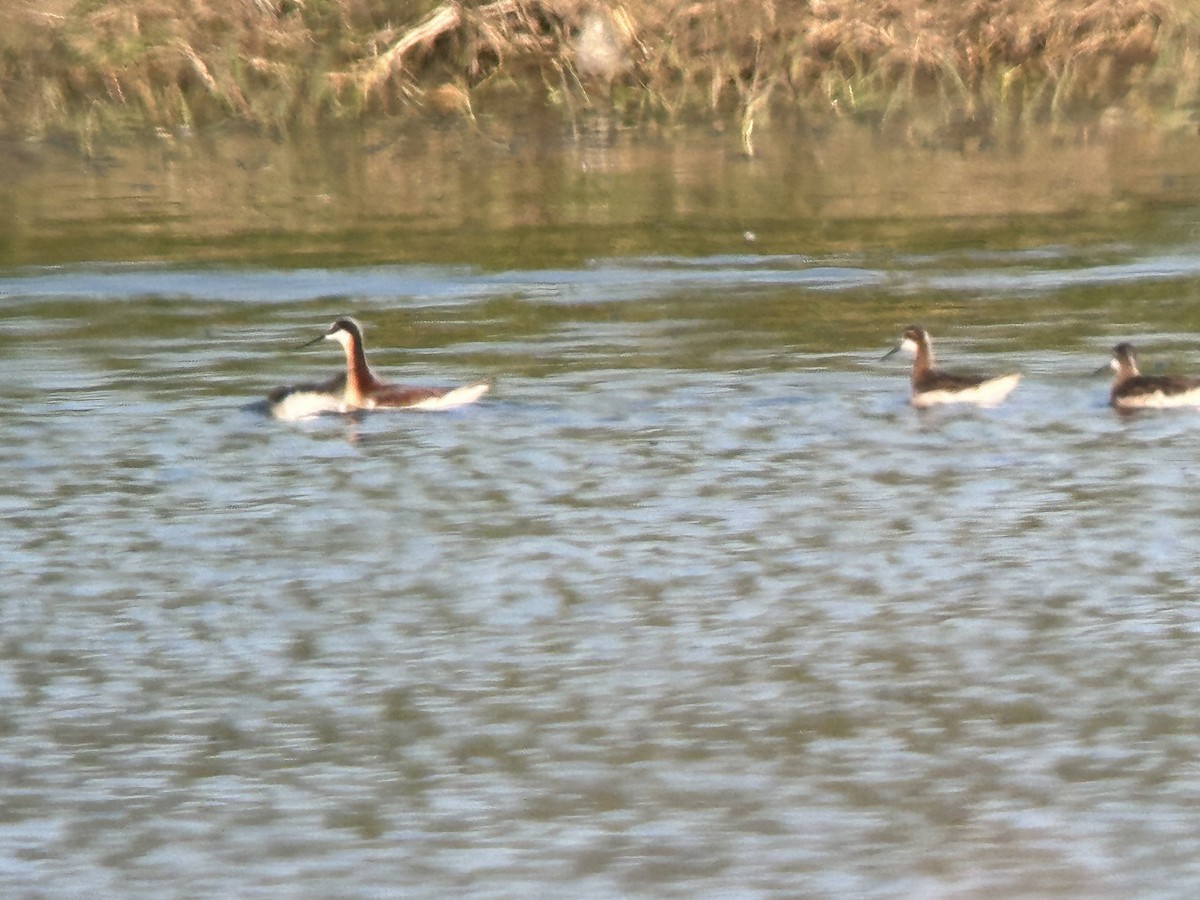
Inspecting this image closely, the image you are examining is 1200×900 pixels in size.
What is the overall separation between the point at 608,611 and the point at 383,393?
16.2 feet

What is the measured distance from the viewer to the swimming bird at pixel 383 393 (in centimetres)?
1388

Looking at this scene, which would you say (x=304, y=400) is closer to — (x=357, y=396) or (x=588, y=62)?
(x=357, y=396)

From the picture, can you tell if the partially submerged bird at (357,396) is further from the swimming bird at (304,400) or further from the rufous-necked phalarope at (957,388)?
A: the rufous-necked phalarope at (957,388)

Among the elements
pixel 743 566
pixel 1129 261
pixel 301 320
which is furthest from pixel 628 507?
pixel 1129 261

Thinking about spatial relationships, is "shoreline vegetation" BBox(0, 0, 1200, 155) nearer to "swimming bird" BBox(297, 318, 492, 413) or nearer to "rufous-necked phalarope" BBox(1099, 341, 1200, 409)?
"swimming bird" BBox(297, 318, 492, 413)

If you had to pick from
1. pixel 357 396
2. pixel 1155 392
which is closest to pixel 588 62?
pixel 357 396

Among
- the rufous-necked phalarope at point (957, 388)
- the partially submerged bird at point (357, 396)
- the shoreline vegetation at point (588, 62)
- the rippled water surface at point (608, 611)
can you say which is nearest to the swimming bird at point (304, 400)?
the partially submerged bird at point (357, 396)

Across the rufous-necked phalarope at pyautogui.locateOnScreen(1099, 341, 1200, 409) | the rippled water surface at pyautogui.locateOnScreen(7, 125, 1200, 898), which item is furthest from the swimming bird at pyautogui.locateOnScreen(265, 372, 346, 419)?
the rufous-necked phalarope at pyautogui.locateOnScreen(1099, 341, 1200, 409)

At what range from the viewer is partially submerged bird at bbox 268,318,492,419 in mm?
13836

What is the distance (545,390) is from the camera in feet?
47.1

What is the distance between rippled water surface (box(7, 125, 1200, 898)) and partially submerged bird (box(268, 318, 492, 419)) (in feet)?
0.36

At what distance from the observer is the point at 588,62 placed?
101ft

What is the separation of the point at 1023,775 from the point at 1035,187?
17.1 meters

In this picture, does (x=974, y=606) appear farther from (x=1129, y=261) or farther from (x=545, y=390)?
(x=1129, y=261)
